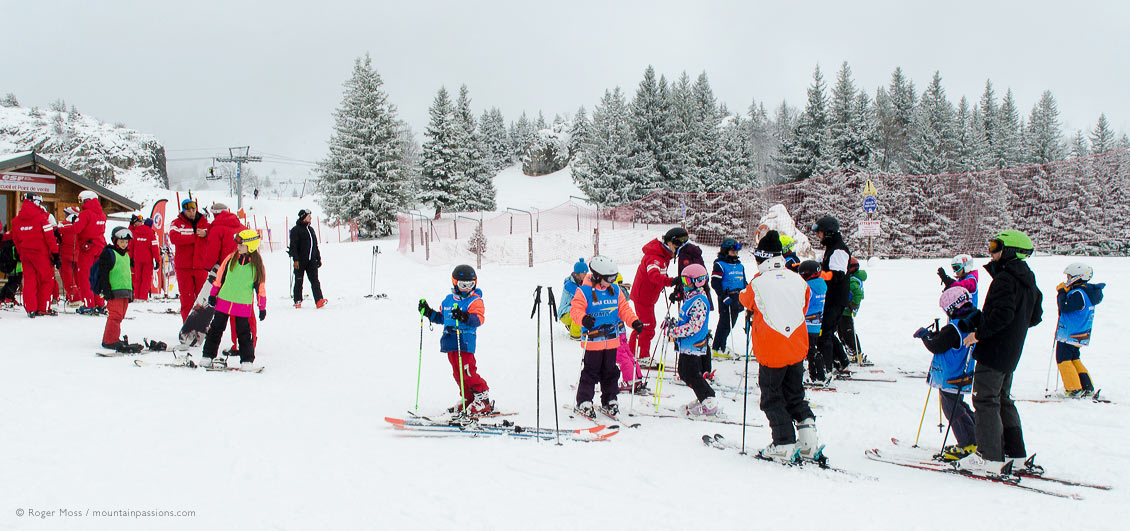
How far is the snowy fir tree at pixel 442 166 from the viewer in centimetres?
3675

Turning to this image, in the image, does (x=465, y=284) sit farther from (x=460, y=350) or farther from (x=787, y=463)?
(x=787, y=463)

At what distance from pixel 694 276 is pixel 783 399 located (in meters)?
1.78

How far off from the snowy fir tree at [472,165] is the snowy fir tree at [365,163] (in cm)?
664

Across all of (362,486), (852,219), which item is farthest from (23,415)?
(852,219)

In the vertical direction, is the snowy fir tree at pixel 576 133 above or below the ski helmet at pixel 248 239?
above

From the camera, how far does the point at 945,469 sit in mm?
4398

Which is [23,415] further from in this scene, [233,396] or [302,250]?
[302,250]

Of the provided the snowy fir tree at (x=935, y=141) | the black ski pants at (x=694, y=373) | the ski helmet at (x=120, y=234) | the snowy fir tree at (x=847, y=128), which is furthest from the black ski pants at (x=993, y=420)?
the snowy fir tree at (x=935, y=141)

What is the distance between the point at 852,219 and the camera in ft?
94.4

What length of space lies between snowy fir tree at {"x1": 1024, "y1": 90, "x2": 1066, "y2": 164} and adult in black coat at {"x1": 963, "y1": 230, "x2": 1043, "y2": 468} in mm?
48311

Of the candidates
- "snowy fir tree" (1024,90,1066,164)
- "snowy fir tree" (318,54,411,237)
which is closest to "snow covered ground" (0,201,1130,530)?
"snowy fir tree" (318,54,411,237)

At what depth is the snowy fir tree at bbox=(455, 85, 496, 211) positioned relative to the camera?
39.6 meters

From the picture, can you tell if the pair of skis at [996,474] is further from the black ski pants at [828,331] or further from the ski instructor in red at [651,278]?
the ski instructor in red at [651,278]

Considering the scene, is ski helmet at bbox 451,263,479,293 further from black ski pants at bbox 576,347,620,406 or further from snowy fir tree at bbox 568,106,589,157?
snowy fir tree at bbox 568,106,589,157
